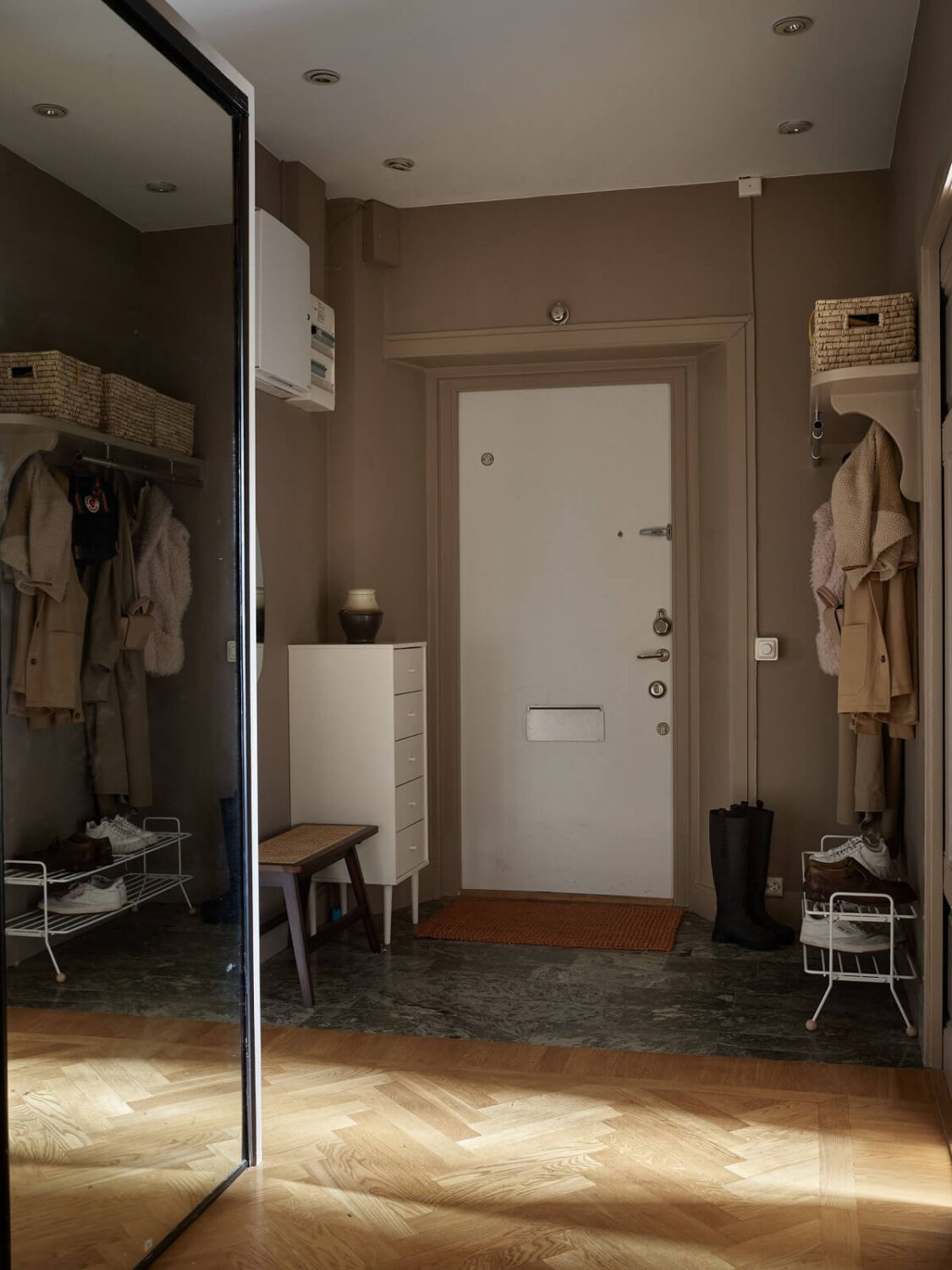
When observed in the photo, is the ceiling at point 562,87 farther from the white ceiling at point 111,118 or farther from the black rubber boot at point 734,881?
the black rubber boot at point 734,881

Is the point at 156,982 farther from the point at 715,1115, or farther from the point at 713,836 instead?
the point at 713,836

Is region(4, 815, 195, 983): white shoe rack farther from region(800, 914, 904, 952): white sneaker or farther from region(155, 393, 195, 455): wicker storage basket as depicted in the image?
region(800, 914, 904, 952): white sneaker

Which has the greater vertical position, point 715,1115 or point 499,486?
point 499,486

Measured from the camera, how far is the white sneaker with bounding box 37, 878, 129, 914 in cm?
181

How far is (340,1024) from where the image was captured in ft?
10.9

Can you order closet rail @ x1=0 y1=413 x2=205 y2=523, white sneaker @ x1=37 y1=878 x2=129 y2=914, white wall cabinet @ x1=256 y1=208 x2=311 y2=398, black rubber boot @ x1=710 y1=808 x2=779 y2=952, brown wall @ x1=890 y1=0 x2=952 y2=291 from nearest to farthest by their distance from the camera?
closet rail @ x1=0 y1=413 x2=205 y2=523 → white sneaker @ x1=37 y1=878 x2=129 y2=914 → brown wall @ x1=890 y1=0 x2=952 y2=291 → white wall cabinet @ x1=256 y1=208 x2=311 y2=398 → black rubber boot @ x1=710 y1=808 x2=779 y2=952

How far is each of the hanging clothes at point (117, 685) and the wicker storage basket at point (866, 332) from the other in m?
2.11

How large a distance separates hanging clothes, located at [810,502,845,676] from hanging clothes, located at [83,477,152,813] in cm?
258

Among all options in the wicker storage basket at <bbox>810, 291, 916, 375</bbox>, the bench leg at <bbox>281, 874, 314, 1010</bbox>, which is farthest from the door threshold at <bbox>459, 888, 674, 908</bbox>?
the wicker storage basket at <bbox>810, 291, 916, 375</bbox>

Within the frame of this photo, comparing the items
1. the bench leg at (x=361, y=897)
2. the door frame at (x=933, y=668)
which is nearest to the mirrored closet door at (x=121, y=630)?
the bench leg at (x=361, y=897)

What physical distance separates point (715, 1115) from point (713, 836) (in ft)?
4.82

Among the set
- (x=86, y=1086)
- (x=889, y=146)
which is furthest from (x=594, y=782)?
(x=86, y=1086)

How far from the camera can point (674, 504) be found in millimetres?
4668

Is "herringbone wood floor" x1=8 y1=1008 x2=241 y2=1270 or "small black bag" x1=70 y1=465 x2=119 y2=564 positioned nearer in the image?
"herringbone wood floor" x1=8 y1=1008 x2=241 y2=1270
